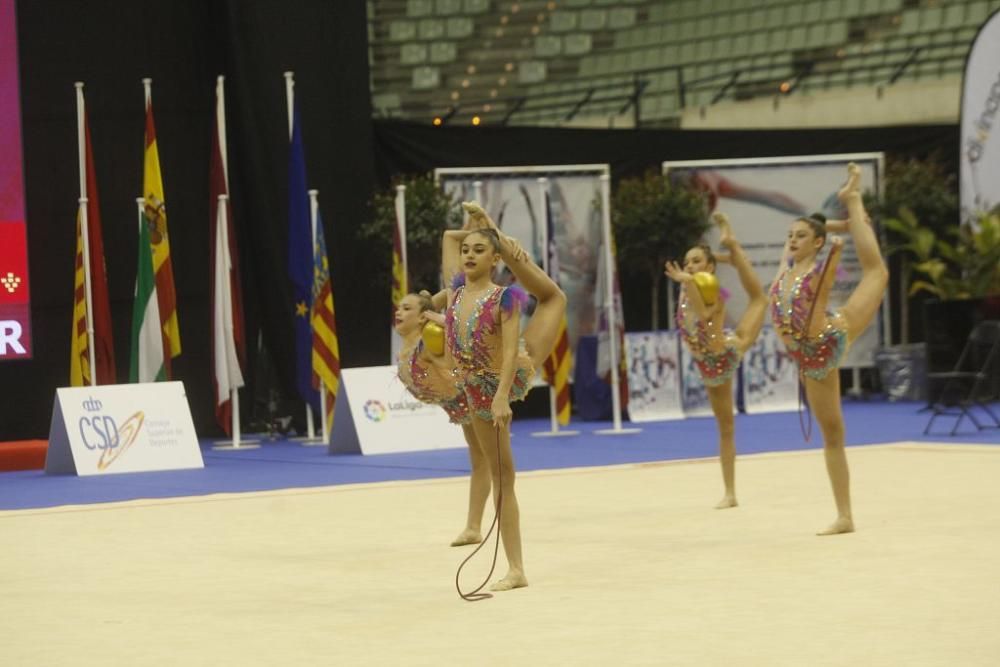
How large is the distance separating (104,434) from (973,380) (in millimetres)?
8659

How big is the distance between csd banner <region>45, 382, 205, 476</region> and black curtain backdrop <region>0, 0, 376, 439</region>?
2.63 m

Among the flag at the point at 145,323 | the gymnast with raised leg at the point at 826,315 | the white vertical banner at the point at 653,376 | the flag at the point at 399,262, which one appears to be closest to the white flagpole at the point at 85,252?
the flag at the point at 145,323

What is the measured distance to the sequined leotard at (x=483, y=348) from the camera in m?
6.02

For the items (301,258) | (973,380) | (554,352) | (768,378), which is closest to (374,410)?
(301,258)

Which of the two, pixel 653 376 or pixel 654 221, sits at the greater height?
pixel 654 221

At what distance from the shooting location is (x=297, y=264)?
44.6 feet

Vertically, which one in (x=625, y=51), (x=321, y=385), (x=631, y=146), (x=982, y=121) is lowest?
(x=321, y=385)

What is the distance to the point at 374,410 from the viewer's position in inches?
501

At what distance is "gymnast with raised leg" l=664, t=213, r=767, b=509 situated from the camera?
336 inches

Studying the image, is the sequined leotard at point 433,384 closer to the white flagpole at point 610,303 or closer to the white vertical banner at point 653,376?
the white flagpole at point 610,303

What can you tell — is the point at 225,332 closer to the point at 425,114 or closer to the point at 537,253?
the point at 537,253

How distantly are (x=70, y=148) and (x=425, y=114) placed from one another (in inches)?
273

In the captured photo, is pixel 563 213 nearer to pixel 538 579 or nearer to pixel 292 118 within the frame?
pixel 292 118

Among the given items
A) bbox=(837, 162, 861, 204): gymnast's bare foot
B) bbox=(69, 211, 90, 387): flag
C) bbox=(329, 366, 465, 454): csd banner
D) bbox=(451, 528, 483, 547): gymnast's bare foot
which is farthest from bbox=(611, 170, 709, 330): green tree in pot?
bbox=(451, 528, 483, 547): gymnast's bare foot
